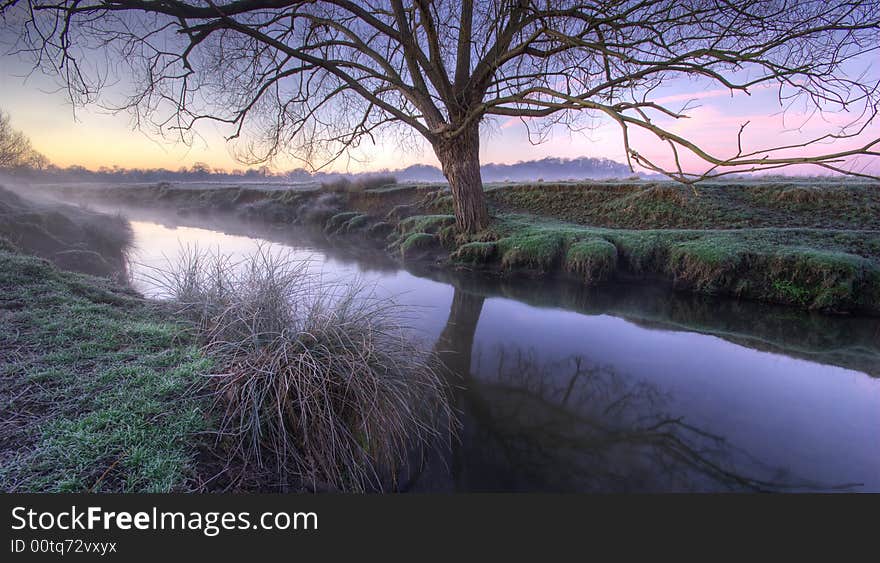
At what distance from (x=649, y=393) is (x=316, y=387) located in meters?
3.93

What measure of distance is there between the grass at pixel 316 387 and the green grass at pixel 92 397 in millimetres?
281

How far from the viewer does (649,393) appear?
4500 mm

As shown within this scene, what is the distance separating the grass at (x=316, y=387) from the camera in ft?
8.13

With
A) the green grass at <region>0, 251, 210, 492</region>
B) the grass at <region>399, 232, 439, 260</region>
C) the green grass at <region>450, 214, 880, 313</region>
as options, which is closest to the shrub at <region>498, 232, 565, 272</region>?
the green grass at <region>450, 214, 880, 313</region>

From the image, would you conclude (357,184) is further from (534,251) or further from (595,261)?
(595,261)

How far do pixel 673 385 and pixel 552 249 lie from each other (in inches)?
206

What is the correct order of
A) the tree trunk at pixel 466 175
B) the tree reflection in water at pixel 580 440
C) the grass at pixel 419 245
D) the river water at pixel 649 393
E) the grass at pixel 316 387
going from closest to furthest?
the grass at pixel 316 387 < the tree reflection in water at pixel 580 440 < the river water at pixel 649 393 < the tree trunk at pixel 466 175 < the grass at pixel 419 245

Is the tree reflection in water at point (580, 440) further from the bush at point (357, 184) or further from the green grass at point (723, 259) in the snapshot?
the bush at point (357, 184)

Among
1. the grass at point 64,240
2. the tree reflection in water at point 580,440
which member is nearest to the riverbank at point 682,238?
the tree reflection in water at point 580,440

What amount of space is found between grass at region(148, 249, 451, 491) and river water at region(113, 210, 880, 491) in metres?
0.56

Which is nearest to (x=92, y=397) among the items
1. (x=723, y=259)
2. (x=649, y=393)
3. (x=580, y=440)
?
(x=580, y=440)

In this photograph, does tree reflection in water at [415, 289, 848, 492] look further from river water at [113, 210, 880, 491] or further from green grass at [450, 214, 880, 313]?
green grass at [450, 214, 880, 313]

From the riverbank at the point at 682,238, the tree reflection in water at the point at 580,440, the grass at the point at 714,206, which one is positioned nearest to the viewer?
the tree reflection in water at the point at 580,440

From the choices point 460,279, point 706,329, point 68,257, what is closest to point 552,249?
point 460,279
